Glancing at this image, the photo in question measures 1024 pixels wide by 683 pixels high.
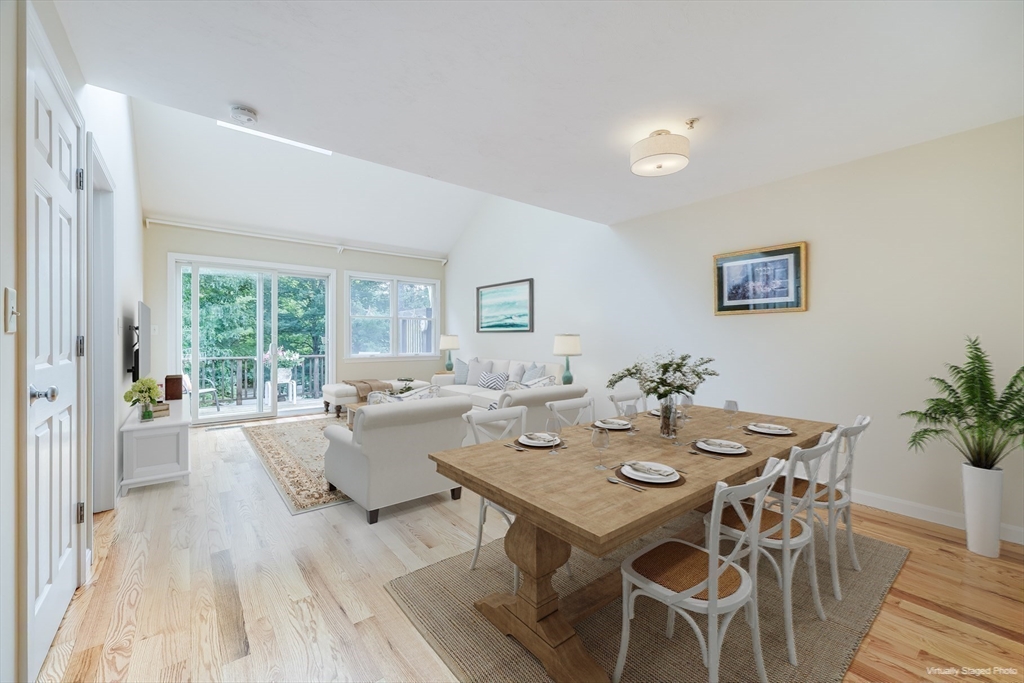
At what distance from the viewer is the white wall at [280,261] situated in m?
5.26

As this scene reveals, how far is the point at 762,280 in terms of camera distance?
355cm

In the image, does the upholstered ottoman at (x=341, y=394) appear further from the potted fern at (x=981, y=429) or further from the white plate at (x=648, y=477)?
the potted fern at (x=981, y=429)

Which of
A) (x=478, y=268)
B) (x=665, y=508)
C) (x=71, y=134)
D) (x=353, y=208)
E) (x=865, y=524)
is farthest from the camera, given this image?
(x=478, y=268)

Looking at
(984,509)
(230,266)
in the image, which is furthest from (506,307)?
(984,509)

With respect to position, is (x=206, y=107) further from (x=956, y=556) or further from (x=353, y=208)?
(x=956, y=556)

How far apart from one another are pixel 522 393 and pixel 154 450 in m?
2.90

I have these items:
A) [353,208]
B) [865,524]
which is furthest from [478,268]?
[865,524]

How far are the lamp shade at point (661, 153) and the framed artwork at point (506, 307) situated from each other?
A: 11.6 feet

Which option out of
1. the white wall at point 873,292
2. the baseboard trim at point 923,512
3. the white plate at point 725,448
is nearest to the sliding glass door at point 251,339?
the white wall at point 873,292

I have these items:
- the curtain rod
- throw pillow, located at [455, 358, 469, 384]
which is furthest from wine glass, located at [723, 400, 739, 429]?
the curtain rod

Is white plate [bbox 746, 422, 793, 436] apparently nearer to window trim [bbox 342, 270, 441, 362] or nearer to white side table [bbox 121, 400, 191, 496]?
white side table [bbox 121, 400, 191, 496]

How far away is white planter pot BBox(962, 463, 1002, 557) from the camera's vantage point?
7.63ft

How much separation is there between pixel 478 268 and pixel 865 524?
18.8ft

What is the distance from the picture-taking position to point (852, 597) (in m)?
1.99
